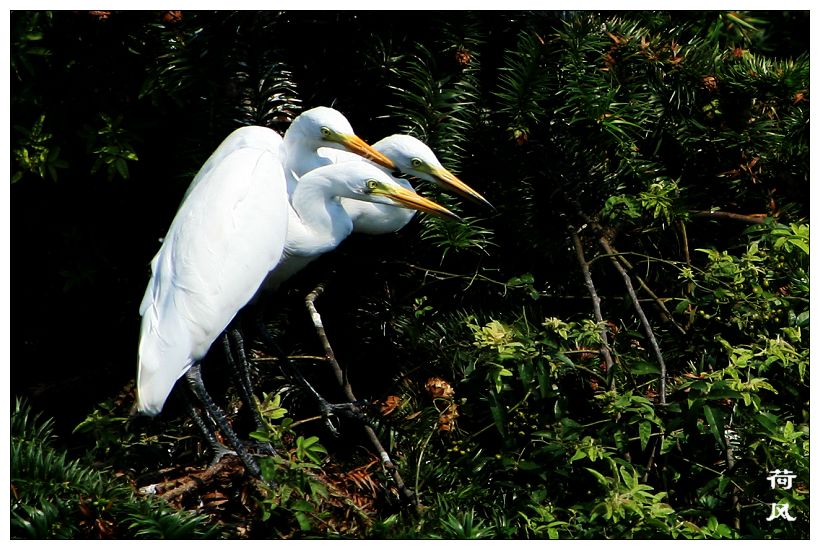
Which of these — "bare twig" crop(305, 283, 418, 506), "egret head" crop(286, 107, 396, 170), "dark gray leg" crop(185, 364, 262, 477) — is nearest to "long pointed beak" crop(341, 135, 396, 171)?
"egret head" crop(286, 107, 396, 170)

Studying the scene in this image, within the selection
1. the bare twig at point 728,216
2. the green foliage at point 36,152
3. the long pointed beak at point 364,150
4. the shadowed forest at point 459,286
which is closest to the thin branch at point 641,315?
the shadowed forest at point 459,286

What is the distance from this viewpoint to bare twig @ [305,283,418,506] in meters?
1.66

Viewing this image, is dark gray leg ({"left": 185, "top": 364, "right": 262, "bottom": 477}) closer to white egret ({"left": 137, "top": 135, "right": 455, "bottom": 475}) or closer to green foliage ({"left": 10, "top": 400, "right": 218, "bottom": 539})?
white egret ({"left": 137, "top": 135, "right": 455, "bottom": 475})

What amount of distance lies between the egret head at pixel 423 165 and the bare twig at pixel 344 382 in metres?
0.29

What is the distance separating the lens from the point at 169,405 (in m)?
1.95

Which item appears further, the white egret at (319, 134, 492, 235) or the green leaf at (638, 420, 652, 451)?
the white egret at (319, 134, 492, 235)

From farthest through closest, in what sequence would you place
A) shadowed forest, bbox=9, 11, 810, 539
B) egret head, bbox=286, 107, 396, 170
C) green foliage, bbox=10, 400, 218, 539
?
egret head, bbox=286, 107, 396, 170 < shadowed forest, bbox=9, 11, 810, 539 < green foliage, bbox=10, 400, 218, 539

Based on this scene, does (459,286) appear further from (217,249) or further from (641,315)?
(217,249)

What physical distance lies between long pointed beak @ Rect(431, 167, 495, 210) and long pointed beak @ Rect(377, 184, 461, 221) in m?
0.05

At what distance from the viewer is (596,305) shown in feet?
5.77

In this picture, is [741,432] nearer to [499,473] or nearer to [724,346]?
[724,346]

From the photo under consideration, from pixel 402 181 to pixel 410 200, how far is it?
91 mm

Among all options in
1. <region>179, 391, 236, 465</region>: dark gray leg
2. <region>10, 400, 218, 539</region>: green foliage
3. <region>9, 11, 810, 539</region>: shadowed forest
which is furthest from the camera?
<region>179, 391, 236, 465</region>: dark gray leg
